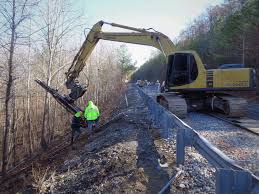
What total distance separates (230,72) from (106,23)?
6194 millimetres

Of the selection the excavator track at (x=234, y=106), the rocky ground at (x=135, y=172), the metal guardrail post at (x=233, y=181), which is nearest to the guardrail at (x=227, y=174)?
the metal guardrail post at (x=233, y=181)

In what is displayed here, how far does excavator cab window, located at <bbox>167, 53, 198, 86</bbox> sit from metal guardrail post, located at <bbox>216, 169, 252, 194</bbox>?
36.5ft

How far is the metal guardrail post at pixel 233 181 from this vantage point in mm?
3363

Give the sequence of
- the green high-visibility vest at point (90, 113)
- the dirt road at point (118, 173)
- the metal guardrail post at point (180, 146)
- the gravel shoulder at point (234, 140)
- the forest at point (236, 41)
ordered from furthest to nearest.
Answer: the forest at point (236, 41) < the green high-visibility vest at point (90, 113) < the gravel shoulder at point (234, 140) < the metal guardrail post at point (180, 146) < the dirt road at point (118, 173)

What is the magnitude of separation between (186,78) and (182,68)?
50 cm

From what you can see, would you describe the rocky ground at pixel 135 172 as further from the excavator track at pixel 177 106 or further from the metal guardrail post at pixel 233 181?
the excavator track at pixel 177 106

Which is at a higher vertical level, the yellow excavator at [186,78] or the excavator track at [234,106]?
the yellow excavator at [186,78]

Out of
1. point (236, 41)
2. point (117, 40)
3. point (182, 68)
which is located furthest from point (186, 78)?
point (236, 41)

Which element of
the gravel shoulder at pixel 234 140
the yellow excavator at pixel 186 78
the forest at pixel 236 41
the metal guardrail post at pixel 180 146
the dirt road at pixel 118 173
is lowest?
the dirt road at pixel 118 173

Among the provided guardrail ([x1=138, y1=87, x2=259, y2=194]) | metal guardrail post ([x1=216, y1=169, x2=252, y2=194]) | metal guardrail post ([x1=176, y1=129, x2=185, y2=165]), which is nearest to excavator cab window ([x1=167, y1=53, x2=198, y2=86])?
metal guardrail post ([x1=176, y1=129, x2=185, y2=165])

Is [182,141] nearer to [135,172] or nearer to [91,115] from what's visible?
[135,172]

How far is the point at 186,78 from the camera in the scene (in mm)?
14516

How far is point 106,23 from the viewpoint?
15.2 meters

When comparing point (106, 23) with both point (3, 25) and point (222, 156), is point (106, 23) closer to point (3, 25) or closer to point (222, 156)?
point (3, 25)
